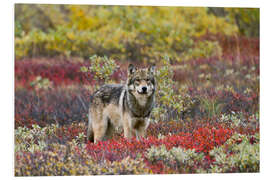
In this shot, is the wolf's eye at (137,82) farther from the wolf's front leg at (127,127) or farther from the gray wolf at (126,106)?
the wolf's front leg at (127,127)

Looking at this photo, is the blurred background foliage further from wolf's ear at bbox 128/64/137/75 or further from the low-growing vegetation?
wolf's ear at bbox 128/64/137/75

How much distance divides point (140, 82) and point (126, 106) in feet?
1.41

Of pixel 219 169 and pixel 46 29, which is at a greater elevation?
pixel 46 29

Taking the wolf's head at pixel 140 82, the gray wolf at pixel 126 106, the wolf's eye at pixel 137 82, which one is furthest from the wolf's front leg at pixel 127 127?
the wolf's eye at pixel 137 82

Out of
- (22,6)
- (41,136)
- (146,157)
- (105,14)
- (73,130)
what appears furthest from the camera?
(22,6)

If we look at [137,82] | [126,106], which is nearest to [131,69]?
[137,82]

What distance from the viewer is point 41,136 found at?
18.9 ft

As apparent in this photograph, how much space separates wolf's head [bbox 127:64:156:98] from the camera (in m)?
5.11

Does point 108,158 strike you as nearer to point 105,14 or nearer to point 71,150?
point 71,150

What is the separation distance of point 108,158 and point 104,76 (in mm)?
2040

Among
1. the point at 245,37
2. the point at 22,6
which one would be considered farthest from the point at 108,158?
the point at 22,6

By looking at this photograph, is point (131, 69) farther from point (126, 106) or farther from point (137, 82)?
point (126, 106)

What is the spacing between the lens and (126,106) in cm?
530

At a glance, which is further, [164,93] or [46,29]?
[46,29]
